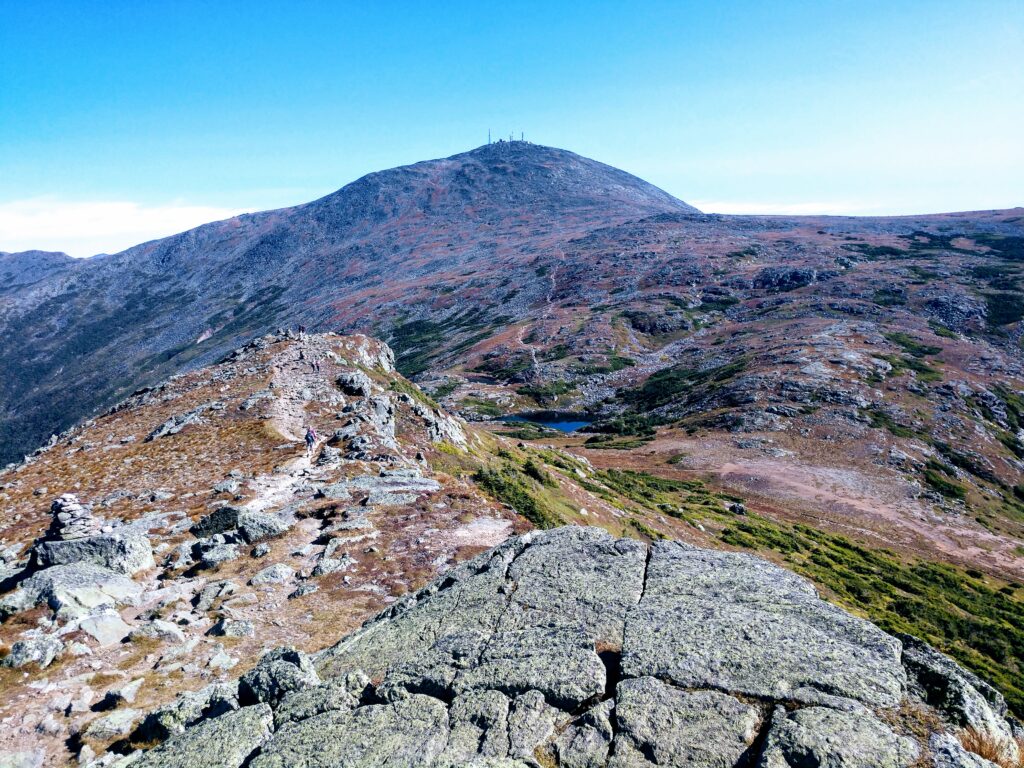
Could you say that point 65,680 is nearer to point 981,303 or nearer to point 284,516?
point 284,516

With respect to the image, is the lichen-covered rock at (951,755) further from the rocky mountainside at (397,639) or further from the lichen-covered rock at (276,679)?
the lichen-covered rock at (276,679)

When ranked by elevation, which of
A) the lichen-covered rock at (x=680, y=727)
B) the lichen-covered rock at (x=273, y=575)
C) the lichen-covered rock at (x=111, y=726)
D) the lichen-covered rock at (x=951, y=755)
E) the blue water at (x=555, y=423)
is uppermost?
the lichen-covered rock at (x=951, y=755)

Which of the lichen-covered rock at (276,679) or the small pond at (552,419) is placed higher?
the lichen-covered rock at (276,679)

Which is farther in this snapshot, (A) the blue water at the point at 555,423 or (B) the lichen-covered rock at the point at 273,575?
(A) the blue water at the point at 555,423

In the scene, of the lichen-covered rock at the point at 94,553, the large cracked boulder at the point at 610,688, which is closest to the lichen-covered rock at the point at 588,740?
the large cracked boulder at the point at 610,688

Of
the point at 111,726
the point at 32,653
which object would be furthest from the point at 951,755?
the point at 32,653

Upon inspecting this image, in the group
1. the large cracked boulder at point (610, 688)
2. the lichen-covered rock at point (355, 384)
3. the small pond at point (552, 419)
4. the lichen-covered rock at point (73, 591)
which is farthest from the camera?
the small pond at point (552, 419)

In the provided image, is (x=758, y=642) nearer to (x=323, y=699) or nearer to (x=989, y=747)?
(x=989, y=747)
